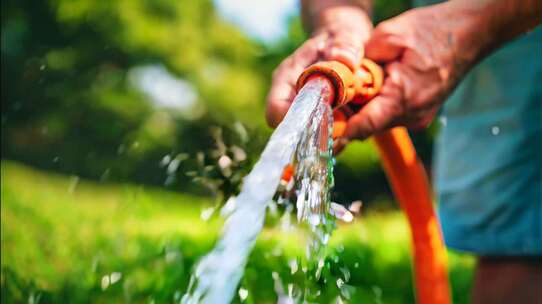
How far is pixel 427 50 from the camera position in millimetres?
1267

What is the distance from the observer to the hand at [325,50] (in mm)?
1260

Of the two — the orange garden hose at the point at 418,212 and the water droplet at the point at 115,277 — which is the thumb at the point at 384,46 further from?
the water droplet at the point at 115,277

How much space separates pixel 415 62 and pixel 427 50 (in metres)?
0.03

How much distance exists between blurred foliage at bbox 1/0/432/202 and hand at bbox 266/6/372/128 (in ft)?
14.6

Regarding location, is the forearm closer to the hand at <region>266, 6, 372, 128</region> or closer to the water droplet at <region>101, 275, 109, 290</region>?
the hand at <region>266, 6, 372, 128</region>

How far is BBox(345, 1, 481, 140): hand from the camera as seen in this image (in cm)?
125

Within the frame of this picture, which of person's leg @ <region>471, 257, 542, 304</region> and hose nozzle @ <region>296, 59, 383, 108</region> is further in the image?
person's leg @ <region>471, 257, 542, 304</region>

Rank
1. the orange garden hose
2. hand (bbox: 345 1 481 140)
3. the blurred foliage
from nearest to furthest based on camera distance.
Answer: hand (bbox: 345 1 481 140) < the orange garden hose < the blurred foliage

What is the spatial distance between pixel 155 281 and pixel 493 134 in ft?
2.82

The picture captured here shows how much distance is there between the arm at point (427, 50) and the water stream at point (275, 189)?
16 centimetres

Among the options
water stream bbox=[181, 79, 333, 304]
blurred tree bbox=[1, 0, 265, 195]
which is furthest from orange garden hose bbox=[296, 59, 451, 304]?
blurred tree bbox=[1, 0, 265, 195]

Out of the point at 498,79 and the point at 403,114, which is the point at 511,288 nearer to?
the point at 498,79

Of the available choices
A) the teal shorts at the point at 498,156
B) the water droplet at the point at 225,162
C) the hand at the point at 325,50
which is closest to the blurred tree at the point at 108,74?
the teal shorts at the point at 498,156

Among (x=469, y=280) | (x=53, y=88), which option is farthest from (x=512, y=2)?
(x=53, y=88)
